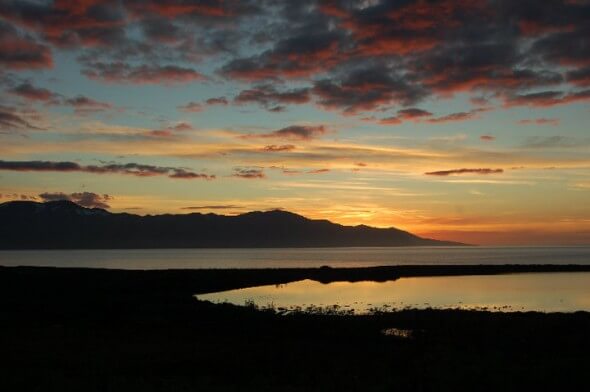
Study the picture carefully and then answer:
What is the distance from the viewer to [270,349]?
94.6 ft

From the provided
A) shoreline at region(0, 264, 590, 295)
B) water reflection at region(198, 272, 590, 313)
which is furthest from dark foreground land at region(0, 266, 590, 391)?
shoreline at region(0, 264, 590, 295)

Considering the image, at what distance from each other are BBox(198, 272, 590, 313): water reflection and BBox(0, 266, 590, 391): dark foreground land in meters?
12.6

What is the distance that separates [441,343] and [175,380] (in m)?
14.9

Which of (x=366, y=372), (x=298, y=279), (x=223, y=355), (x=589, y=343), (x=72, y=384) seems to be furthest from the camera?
(x=298, y=279)

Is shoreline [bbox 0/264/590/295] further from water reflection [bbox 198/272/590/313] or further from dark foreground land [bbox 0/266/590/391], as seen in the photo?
dark foreground land [bbox 0/266/590/391]

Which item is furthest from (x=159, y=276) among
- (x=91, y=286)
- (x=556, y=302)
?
(x=556, y=302)

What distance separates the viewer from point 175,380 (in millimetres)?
21891

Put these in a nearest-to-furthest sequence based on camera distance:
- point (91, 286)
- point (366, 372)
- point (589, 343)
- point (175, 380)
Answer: point (175, 380) → point (366, 372) → point (589, 343) → point (91, 286)

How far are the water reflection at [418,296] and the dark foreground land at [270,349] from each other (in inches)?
494

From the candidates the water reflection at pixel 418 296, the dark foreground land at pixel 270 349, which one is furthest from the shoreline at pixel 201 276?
the dark foreground land at pixel 270 349

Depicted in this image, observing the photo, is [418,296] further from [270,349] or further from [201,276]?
[270,349]

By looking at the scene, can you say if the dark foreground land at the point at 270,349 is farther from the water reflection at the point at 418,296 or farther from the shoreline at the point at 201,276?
the shoreline at the point at 201,276

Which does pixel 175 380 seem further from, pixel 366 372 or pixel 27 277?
pixel 27 277

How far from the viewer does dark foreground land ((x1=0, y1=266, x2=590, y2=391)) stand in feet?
69.3
